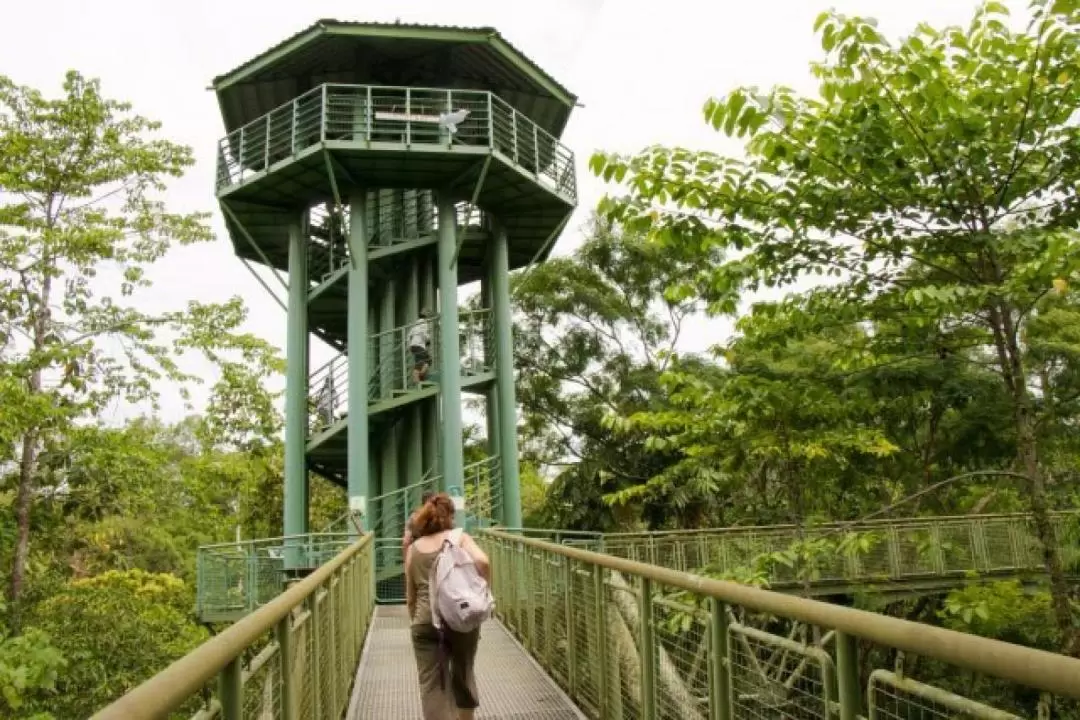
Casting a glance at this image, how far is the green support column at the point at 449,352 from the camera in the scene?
15.4 meters

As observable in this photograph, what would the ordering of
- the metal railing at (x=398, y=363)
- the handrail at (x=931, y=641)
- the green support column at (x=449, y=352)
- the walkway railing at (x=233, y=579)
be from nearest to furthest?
the handrail at (x=931, y=641)
the walkway railing at (x=233, y=579)
the green support column at (x=449, y=352)
the metal railing at (x=398, y=363)

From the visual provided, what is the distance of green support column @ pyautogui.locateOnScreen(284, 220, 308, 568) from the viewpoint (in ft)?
54.1

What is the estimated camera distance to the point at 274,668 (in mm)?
3053

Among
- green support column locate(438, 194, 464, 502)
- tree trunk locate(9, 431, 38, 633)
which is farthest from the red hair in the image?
tree trunk locate(9, 431, 38, 633)

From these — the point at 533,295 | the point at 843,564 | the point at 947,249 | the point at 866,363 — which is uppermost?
the point at 533,295

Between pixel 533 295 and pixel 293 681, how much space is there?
852 inches

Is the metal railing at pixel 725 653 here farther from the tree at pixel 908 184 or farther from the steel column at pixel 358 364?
the steel column at pixel 358 364

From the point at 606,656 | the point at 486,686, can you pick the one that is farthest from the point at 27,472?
the point at 606,656

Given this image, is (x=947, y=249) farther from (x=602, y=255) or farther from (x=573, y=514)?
(x=602, y=255)

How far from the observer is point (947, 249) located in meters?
5.32

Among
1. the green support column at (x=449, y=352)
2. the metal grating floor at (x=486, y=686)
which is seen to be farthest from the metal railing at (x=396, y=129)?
the metal grating floor at (x=486, y=686)

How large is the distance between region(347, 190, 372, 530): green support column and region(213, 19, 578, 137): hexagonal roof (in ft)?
10.1

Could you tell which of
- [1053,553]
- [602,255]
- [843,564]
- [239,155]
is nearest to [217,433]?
[239,155]

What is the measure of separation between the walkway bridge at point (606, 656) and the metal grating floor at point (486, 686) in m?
0.02
